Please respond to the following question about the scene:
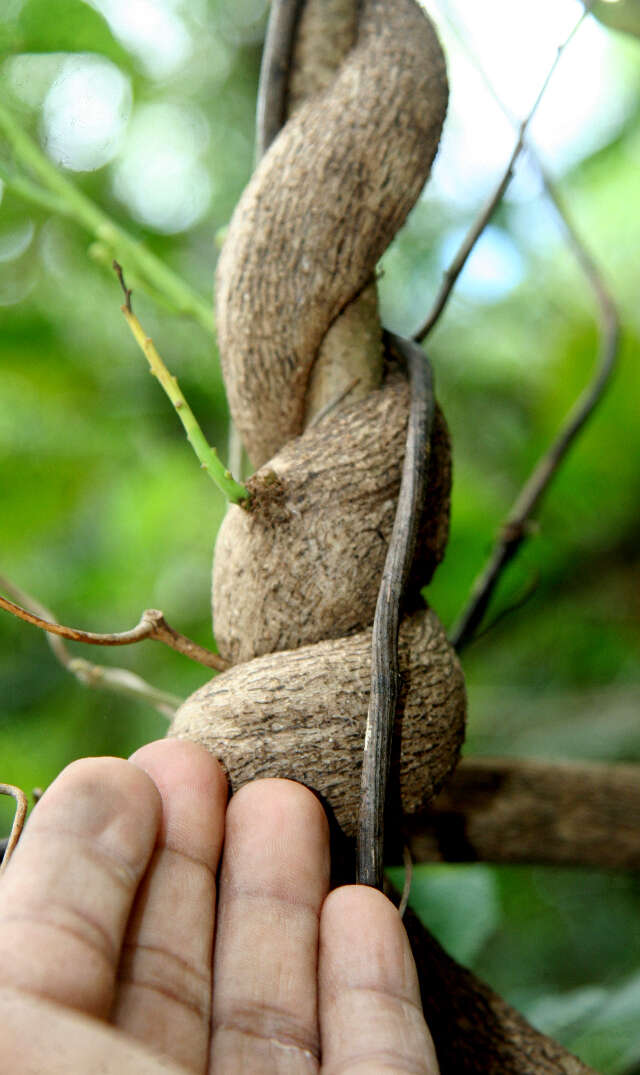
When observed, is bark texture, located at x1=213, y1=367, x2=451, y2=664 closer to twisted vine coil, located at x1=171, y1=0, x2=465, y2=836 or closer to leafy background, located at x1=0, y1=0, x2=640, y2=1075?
twisted vine coil, located at x1=171, y1=0, x2=465, y2=836

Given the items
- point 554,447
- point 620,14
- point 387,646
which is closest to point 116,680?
point 387,646

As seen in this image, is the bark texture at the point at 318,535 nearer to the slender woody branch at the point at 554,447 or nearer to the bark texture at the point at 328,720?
the bark texture at the point at 328,720

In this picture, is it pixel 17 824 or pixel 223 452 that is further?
pixel 223 452

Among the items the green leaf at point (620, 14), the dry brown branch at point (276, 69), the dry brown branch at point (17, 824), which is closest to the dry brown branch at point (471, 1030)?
the dry brown branch at point (17, 824)

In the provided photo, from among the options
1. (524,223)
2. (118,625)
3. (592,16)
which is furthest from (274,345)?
(524,223)

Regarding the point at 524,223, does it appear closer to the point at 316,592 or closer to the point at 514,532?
the point at 514,532

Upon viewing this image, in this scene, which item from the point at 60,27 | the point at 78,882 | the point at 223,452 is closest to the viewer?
the point at 78,882

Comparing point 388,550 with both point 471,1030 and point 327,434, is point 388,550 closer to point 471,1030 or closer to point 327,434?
point 327,434
